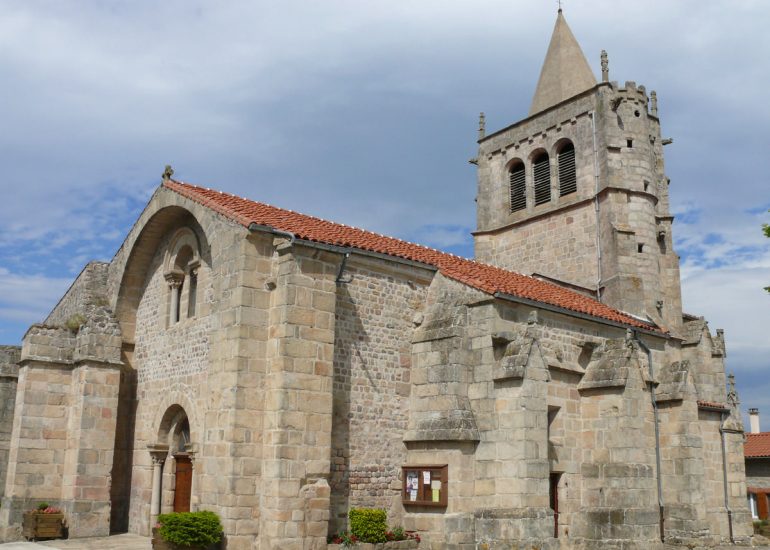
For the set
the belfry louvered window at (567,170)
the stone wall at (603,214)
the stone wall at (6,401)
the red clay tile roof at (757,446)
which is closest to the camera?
the stone wall at (6,401)

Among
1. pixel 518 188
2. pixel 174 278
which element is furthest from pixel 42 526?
pixel 518 188

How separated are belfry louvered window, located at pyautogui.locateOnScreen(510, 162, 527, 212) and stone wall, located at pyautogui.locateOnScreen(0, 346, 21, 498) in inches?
627

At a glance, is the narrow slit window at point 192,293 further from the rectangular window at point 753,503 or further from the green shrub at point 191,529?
the rectangular window at point 753,503

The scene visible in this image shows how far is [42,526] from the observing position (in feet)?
50.9

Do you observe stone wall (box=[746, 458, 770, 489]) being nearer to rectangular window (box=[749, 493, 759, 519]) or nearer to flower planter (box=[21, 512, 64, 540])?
rectangular window (box=[749, 493, 759, 519])

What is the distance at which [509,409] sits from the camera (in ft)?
45.8

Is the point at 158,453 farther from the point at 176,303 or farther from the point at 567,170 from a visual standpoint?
the point at 567,170

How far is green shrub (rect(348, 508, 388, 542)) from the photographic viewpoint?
13.6 meters

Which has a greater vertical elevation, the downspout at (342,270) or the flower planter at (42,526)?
the downspout at (342,270)

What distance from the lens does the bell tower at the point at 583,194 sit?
22062mm

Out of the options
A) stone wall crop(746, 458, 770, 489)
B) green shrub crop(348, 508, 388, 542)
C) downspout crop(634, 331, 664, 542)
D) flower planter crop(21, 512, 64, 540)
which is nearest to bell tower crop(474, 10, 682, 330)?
downspout crop(634, 331, 664, 542)

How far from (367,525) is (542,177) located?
48.8 ft

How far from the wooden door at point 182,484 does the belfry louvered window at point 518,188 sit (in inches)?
566

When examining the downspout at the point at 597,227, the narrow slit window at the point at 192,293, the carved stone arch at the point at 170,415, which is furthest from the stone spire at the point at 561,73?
the carved stone arch at the point at 170,415
